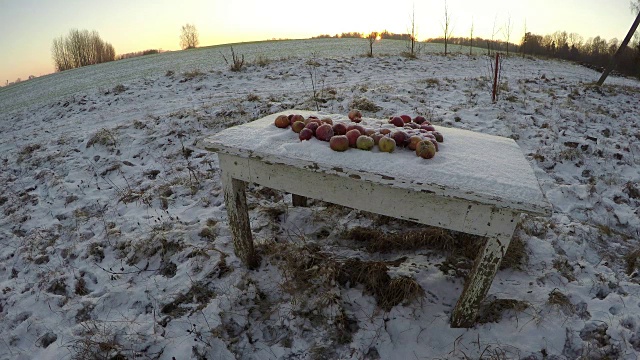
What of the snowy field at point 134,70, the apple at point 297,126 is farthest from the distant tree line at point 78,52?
the apple at point 297,126

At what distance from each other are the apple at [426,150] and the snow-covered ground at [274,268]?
0.94 metres

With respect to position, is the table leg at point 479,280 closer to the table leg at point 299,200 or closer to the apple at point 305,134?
the apple at point 305,134

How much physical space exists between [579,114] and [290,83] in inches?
243

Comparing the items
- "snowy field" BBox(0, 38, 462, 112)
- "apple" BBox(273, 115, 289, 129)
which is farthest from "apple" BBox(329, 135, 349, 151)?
"snowy field" BBox(0, 38, 462, 112)

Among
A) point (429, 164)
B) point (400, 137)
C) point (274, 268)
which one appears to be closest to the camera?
point (429, 164)

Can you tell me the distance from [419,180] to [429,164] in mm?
202

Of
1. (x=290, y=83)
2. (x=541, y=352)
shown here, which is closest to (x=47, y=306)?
(x=541, y=352)

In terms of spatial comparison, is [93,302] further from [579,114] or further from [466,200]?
[579,114]

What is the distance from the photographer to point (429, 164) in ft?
5.98

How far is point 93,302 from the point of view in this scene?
2436mm

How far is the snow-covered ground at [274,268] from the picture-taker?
2088 millimetres

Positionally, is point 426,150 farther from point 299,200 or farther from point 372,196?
point 299,200

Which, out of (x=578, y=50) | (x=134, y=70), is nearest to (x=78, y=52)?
(x=134, y=70)

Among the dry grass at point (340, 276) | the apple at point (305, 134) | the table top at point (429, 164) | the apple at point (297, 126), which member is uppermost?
the apple at point (297, 126)
